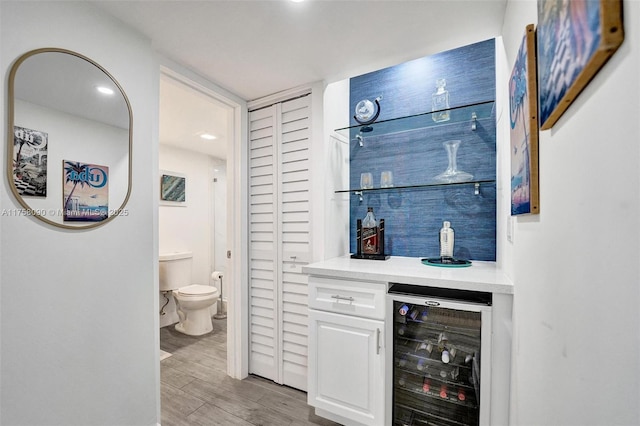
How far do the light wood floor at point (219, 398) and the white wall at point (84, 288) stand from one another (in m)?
0.39

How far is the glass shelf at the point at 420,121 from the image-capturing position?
1.76 meters

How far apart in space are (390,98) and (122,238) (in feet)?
6.65

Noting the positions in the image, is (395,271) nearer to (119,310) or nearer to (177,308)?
(119,310)

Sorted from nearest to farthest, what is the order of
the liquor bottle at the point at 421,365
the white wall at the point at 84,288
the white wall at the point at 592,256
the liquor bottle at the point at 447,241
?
the white wall at the point at 592,256, the white wall at the point at 84,288, the liquor bottle at the point at 421,365, the liquor bottle at the point at 447,241

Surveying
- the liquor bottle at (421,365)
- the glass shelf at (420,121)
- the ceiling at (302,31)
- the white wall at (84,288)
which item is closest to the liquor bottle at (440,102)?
the glass shelf at (420,121)

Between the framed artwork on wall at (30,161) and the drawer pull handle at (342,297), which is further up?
the framed artwork on wall at (30,161)

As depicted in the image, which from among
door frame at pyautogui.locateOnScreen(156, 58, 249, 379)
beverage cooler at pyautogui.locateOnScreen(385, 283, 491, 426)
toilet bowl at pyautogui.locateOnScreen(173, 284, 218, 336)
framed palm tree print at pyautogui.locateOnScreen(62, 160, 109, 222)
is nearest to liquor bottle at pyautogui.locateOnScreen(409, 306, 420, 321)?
beverage cooler at pyautogui.locateOnScreen(385, 283, 491, 426)

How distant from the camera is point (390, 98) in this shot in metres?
2.23

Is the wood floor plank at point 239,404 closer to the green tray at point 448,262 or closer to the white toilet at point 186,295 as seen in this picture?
the white toilet at point 186,295

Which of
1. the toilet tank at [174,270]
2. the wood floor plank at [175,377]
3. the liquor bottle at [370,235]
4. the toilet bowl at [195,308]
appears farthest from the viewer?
the toilet tank at [174,270]

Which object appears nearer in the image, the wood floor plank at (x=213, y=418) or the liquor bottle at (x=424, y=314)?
the liquor bottle at (x=424, y=314)

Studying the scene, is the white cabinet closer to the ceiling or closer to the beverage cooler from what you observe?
the beverage cooler

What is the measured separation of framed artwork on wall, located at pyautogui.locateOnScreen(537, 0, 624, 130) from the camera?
0.42 metres

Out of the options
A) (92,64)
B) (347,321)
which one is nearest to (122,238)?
(92,64)
